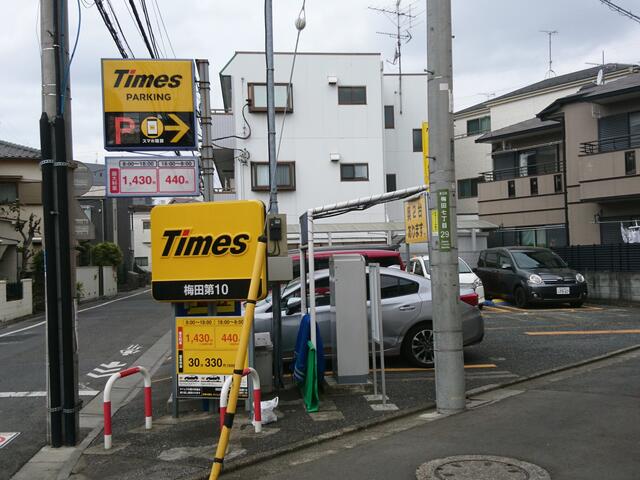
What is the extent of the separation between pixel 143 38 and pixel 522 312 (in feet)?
37.7

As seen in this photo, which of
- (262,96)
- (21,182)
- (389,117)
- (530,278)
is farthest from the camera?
(389,117)

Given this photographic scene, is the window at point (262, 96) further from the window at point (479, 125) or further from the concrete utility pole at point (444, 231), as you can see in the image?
the concrete utility pole at point (444, 231)

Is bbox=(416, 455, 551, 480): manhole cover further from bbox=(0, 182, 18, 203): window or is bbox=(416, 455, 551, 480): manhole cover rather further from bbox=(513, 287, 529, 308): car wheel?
bbox=(0, 182, 18, 203): window

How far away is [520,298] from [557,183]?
844 centimetres

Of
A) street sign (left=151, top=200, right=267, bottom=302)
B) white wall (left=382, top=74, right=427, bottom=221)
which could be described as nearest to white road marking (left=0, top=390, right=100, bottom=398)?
street sign (left=151, top=200, right=267, bottom=302)

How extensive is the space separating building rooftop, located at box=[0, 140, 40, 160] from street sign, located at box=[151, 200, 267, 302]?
26.3 m

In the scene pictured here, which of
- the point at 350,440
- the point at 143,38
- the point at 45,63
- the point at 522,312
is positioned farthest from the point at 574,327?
the point at 45,63

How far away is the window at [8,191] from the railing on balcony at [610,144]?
2519 cm

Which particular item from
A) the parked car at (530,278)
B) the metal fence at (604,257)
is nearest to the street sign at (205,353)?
the parked car at (530,278)

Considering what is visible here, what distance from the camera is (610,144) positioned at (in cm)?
2125

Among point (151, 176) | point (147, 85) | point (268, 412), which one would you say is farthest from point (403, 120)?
point (268, 412)

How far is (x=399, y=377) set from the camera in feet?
28.9

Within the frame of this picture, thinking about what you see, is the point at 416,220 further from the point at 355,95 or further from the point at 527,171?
the point at 355,95

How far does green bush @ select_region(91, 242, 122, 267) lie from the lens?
34.6 m
